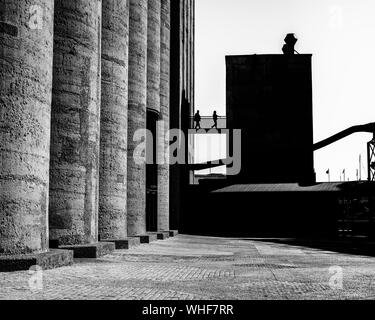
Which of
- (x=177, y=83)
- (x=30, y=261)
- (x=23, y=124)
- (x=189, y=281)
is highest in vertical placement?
(x=177, y=83)

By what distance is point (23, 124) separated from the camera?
9922 mm

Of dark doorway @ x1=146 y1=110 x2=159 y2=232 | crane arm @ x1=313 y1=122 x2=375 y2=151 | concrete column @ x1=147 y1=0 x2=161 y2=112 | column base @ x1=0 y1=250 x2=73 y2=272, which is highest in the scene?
concrete column @ x1=147 y1=0 x2=161 y2=112

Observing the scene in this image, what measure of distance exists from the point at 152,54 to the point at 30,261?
17.1 meters

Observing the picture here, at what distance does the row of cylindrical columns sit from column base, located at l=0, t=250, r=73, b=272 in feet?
1.15

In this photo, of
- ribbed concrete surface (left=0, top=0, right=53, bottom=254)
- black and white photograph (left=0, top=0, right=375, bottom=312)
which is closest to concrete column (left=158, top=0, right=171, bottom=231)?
black and white photograph (left=0, top=0, right=375, bottom=312)

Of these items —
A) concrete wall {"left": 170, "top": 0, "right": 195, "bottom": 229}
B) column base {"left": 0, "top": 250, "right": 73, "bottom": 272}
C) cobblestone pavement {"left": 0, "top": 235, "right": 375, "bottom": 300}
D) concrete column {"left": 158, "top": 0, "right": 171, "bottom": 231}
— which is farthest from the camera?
concrete wall {"left": 170, "top": 0, "right": 195, "bottom": 229}

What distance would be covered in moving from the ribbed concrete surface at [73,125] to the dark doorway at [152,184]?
12.4m

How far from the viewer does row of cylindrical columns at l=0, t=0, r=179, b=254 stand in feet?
32.1

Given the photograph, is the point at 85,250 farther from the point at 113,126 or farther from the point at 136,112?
the point at 136,112

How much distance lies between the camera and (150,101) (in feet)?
83.2

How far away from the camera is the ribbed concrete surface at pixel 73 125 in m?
13.1

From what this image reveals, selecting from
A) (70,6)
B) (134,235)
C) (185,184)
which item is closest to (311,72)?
(185,184)

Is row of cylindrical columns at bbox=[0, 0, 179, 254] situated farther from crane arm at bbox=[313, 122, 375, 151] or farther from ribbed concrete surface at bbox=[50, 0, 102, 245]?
crane arm at bbox=[313, 122, 375, 151]

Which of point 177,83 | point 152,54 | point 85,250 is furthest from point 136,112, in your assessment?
point 177,83
